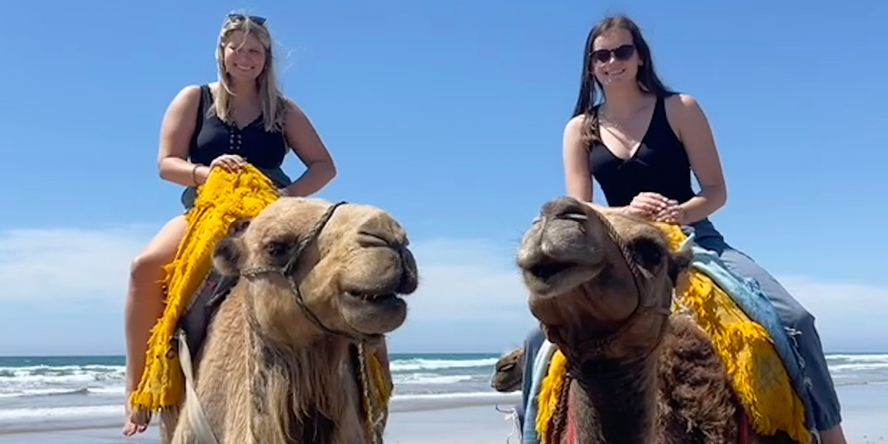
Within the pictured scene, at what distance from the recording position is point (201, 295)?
4703 mm

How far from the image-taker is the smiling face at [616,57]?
4977 mm

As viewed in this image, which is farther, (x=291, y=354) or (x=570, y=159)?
(x=570, y=159)

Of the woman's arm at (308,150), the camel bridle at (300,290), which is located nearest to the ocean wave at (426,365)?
the woman's arm at (308,150)

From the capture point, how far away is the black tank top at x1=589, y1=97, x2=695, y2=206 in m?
4.88

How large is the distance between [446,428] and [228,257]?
508 inches

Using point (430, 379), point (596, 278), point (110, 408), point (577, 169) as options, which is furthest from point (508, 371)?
point (430, 379)

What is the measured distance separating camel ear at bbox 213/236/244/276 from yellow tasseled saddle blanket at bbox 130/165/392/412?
0.49m

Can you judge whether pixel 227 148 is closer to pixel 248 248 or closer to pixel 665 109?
pixel 248 248

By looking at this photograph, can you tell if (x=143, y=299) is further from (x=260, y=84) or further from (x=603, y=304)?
(x=603, y=304)

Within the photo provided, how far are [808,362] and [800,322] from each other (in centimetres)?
16

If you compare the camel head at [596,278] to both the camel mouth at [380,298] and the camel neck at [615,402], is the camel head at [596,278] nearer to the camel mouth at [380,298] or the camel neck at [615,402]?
the camel neck at [615,402]

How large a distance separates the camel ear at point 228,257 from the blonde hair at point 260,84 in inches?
58.2

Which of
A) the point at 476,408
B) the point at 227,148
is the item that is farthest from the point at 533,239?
the point at 476,408

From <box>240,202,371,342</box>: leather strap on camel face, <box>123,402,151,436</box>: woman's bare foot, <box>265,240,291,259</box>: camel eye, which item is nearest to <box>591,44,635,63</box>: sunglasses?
<box>240,202,371,342</box>: leather strap on camel face
